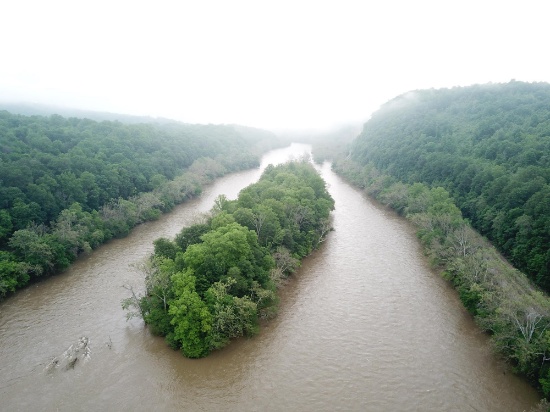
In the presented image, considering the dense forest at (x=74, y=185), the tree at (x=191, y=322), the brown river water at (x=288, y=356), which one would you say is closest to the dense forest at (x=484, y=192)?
the brown river water at (x=288, y=356)

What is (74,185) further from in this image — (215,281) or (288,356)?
(288,356)

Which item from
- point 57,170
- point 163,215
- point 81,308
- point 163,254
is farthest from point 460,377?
point 57,170

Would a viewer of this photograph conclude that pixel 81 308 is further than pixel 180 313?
Yes

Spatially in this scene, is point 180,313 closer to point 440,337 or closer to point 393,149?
point 440,337

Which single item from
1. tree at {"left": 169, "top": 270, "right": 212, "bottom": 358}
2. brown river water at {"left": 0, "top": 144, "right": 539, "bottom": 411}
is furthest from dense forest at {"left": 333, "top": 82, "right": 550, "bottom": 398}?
tree at {"left": 169, "top": 270, "right": 212, "bottom": 358}

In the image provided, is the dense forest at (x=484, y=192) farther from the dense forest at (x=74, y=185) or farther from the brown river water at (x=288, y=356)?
the dense forest at (x=74, y=185)

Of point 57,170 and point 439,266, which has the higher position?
Answer: point 57,170

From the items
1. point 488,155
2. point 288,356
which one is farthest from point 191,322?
point 488,155
